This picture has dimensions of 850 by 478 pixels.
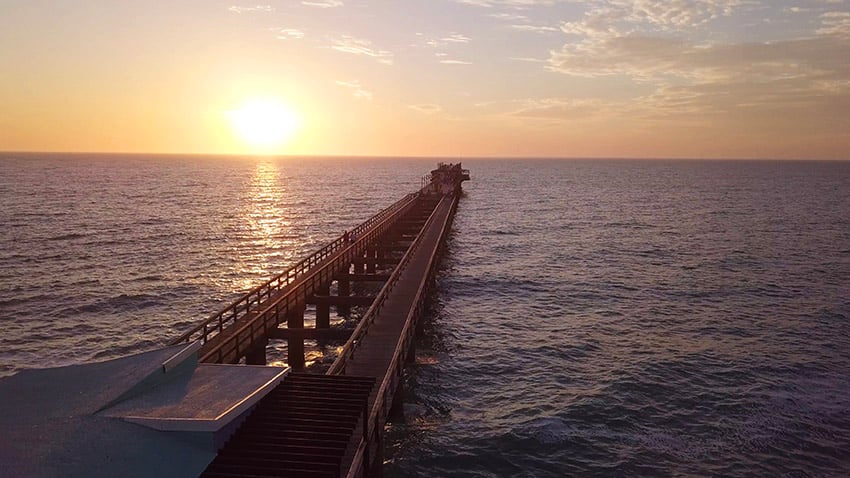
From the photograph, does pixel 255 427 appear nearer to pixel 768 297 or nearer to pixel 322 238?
pixel 768 297

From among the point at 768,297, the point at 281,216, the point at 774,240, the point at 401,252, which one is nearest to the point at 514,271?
the point at 401,252

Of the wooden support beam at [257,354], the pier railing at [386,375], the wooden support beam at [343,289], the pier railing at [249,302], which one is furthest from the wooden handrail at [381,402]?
the wooden support beam at [343,289]

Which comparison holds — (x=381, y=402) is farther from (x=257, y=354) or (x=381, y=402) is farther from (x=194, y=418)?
(x=257, y=354)

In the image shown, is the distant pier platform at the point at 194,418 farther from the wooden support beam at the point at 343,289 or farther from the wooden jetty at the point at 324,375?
the wooden support beam at the point at 343,289

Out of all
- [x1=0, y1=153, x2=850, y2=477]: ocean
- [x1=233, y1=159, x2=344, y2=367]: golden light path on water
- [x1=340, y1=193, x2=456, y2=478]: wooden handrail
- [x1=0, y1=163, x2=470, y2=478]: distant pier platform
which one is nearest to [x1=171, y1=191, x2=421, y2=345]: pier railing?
[x1=0, y1=163, x2=470, y2=478]: distant pier platform

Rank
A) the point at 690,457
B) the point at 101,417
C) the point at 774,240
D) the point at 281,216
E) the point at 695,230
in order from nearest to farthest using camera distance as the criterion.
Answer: the point at 101,417, the point at 690,457, the point at 774,240, the point at 695,230, the point at 281,216

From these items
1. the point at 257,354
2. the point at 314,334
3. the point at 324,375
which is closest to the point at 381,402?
the point at 324,375
